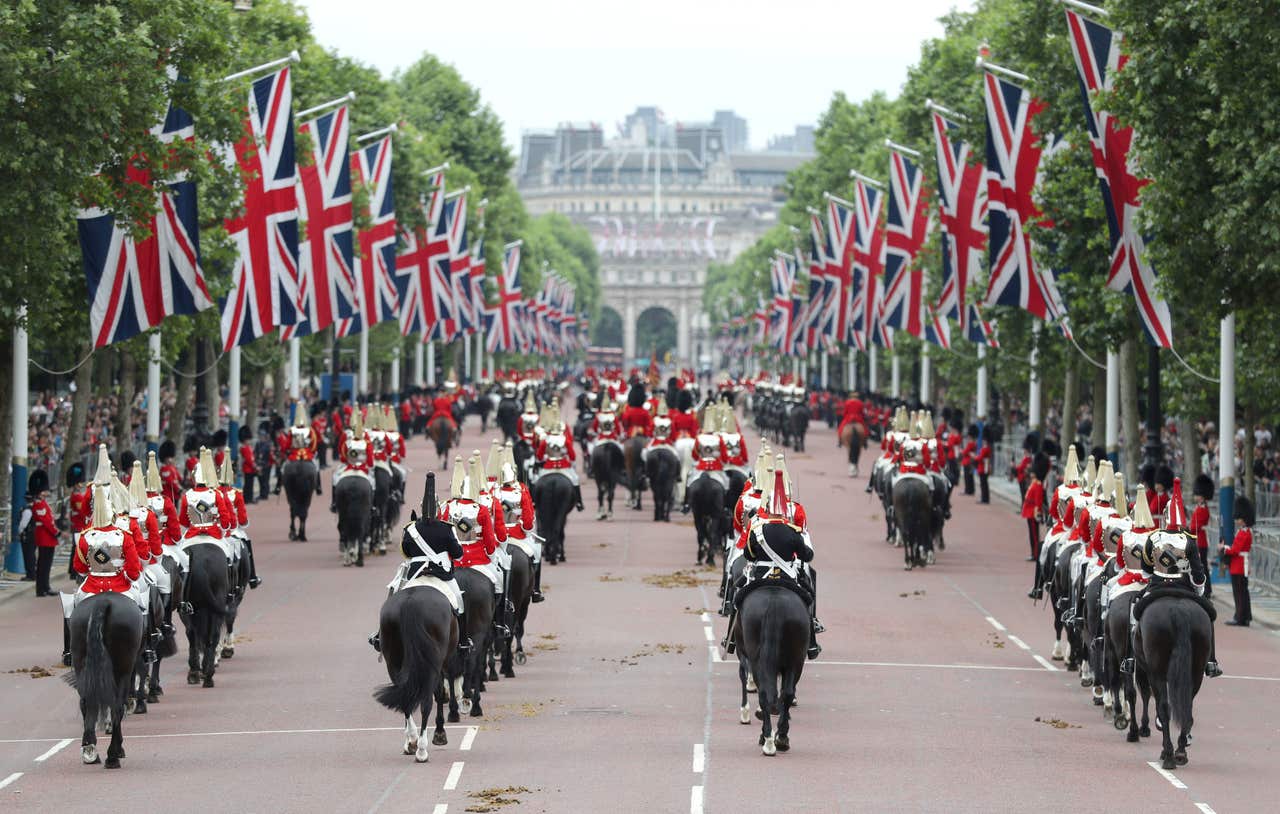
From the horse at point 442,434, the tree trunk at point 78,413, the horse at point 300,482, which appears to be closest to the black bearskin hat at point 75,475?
the horse at point 300,482

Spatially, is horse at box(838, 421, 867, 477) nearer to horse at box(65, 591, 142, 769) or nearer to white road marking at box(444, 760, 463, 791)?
white road marking at box(444, 760, 463, 791)

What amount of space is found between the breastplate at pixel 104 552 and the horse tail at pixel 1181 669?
831cm

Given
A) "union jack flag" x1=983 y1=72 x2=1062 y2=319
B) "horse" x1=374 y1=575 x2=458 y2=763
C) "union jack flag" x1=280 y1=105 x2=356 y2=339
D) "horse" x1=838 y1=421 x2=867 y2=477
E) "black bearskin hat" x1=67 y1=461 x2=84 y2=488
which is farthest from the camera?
"horse" x1=838 y1=421 x2=867 y2=477

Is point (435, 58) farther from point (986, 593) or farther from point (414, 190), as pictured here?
point (986, 593)

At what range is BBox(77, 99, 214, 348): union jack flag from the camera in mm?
31828

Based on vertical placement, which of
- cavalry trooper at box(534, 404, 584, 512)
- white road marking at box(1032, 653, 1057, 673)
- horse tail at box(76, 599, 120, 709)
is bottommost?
white road marking at box(1032, 653, 1057, 673)

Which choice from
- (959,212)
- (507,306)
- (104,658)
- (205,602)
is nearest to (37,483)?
(205,602)

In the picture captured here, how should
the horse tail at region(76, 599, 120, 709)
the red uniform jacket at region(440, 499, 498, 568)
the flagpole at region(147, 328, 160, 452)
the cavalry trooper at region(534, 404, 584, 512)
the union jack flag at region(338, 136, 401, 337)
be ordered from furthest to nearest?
the union jack flag at region(338, 136, 401, 337), the flagpole at region(147, 328, 160, 452), the cavalry trooper at region(534, 404, 584, 512), the red uniform jacket at region(440, 499, 498, 568), the horse tail at region(76, 599, 120, 709)

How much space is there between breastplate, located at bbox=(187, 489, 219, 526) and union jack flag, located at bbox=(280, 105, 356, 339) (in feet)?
65.7

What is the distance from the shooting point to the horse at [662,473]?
134ft

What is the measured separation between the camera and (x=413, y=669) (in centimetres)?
1811

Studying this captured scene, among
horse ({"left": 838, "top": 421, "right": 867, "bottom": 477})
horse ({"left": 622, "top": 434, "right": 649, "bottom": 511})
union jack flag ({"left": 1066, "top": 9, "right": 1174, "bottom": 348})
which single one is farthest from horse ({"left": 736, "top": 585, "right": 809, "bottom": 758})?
horse ({"left": 838, "top": 421, "right": 867, "bottom": 477})

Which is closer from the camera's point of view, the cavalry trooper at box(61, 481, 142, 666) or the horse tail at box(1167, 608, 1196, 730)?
the horse tail at box(1167, 608, 1196, 730)

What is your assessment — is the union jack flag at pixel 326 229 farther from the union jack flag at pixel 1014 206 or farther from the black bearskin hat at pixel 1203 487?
the black bearskin hat at pixel 1203 487
